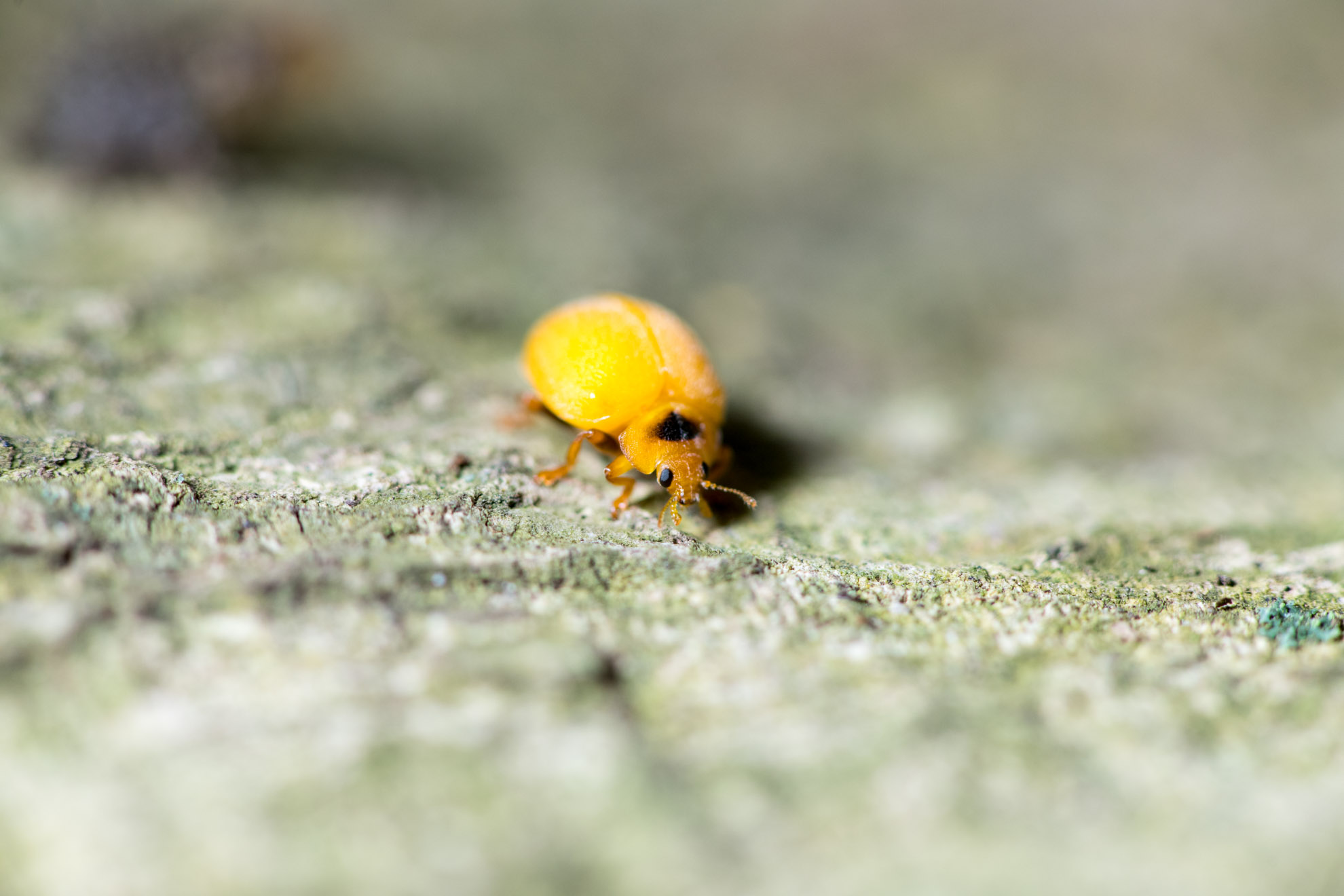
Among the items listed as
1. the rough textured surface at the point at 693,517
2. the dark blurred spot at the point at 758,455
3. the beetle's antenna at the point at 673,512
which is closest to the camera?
the rough textured surface at the point at 693,517

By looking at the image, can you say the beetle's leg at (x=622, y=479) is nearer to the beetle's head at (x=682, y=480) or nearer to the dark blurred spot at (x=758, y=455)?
the beetle's head at (x=682, y=480)

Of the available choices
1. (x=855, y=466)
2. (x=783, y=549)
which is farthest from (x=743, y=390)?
(x=783, y=549)

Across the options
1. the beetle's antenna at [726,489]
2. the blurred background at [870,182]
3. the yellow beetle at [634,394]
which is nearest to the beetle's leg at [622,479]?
the yellow beetle at [634,394]

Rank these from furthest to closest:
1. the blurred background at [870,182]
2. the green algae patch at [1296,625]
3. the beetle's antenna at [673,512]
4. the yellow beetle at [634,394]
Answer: the blurred background at [870,182] → the yellow beetle at [634,394] → the beetle's antenna at [673,512] → the green algae patch at [1296,625]

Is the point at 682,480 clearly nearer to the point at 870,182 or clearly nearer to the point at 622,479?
the point at 622,479

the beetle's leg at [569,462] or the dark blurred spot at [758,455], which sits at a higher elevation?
the dark blurred spot at [758,455]

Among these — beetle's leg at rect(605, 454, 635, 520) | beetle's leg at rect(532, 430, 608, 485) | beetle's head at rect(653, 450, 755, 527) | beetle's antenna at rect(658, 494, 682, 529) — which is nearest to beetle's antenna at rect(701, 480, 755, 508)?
beetle's head at rect(653, 450, 755, 527)

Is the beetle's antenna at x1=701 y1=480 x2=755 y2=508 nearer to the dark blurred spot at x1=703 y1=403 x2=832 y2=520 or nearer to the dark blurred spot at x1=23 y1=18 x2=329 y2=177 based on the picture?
the dark blurred spot at x1=703 y1=403 x2=832 y2=520

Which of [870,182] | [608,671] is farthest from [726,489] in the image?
[870,182]
